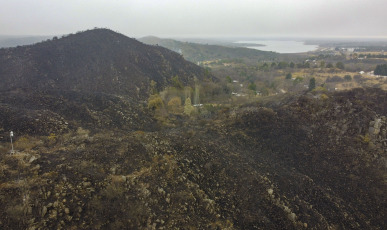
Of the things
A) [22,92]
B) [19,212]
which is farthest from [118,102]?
[19,212]

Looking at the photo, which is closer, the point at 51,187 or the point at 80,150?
the point at 51,187

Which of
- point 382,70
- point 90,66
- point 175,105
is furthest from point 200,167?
point 382,70

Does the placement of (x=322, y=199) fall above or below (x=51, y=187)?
below

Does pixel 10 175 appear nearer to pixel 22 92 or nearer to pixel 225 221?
pixel 225 221

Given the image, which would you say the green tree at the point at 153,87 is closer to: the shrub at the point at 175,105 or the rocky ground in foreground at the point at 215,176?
the shrub at the point at 175,105

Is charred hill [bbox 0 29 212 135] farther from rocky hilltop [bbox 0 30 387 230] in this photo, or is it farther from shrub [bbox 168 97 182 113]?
shrub [bbox 168 97 182 113]

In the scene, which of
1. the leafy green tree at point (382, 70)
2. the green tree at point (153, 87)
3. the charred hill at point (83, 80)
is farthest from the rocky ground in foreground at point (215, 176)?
the leafy green tree at point (382, 70)
